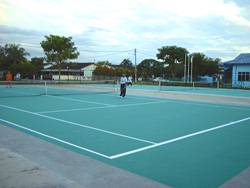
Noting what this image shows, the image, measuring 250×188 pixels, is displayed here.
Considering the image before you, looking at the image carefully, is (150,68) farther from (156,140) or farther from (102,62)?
(156,140)

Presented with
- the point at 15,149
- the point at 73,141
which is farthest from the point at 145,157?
the point at 15,149

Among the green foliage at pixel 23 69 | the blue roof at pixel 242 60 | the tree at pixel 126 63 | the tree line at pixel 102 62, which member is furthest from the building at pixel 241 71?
the tree at pixel 126 63

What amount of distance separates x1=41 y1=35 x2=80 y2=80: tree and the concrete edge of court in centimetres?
5312

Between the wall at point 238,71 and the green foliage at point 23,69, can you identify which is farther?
the green foliage at point 23,69

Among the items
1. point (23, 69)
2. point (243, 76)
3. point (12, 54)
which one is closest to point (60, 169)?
point (243, 76)

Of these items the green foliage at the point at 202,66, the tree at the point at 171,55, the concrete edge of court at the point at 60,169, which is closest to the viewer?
the concrete edge of court at the point at 60,169

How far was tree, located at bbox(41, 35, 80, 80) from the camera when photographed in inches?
2299

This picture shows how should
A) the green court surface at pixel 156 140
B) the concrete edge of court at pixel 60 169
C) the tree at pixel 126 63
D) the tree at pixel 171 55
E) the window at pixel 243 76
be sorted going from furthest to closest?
the tree at pixel 126 63 < the tree at pixel 171 55 < the window at pixel 243 76 < the green court surface at pixel 156 140 < the concrete edge of court at pixel 60 169

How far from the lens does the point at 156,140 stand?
8.18m

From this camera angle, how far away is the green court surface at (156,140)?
5672mm

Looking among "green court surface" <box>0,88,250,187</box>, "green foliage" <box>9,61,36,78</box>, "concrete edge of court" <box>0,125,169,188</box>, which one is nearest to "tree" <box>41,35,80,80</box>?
"green foliage" <box>9,61,36,78</box>

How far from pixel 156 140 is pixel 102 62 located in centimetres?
8761

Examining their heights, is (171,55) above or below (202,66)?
above

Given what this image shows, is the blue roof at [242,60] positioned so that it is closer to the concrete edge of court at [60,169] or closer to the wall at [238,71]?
the wall at [238,71]
